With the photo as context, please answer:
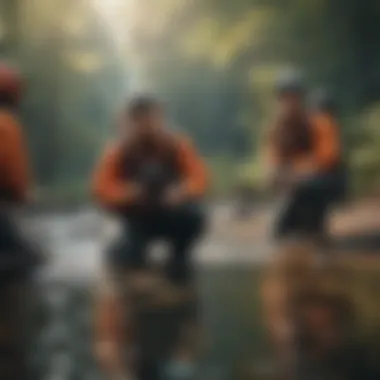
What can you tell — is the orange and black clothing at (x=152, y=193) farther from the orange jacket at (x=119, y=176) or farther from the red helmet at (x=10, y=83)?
the red helmet at (x=10, y=83)

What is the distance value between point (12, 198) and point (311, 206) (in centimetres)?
63

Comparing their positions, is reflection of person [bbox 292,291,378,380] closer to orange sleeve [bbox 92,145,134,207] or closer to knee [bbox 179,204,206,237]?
knee [bbox 179,204,206,237]

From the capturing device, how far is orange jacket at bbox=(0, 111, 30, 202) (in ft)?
6.97

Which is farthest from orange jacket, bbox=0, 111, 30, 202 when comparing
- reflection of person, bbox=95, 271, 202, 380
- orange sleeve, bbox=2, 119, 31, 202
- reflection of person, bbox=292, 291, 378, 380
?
reflection of person, bbox=292, 291, 378, 380

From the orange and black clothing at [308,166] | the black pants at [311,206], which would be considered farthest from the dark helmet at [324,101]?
the black pants at [311,206]

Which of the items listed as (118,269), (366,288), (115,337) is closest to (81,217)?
(118,269)

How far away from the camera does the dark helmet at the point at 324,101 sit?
6.99 ft

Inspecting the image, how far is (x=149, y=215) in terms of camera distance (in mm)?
2121

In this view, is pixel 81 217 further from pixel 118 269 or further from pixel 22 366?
pixel 22 366

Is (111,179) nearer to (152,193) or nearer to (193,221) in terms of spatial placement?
(152,193)

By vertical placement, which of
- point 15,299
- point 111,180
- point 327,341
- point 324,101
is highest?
point 324,101

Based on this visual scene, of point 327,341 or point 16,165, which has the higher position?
point 16,165

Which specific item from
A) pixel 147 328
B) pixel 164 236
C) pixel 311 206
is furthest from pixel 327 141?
pixel 147 328

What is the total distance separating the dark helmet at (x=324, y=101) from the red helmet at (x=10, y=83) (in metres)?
0.63
